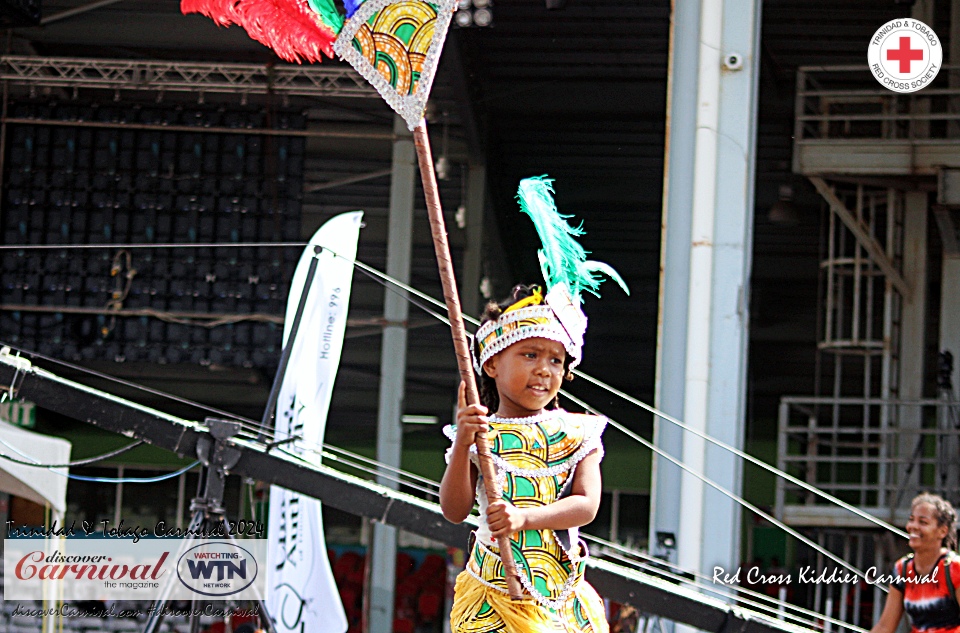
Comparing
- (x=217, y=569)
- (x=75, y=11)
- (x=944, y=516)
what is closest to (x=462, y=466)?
(x=944, y=516)

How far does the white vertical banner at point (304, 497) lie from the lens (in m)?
6.98

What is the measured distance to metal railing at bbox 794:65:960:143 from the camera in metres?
10.3

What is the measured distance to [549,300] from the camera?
9.62 ft

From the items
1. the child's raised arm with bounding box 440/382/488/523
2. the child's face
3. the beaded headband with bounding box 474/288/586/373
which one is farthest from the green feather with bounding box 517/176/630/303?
the child's raised arm with bounding box 440/382/488/523

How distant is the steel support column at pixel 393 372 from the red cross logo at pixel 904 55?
5.13 metres

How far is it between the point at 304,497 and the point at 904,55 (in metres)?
5.14

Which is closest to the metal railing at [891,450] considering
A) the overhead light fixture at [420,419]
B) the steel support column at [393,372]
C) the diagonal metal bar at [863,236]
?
the diagonal metal bar at [863,236]

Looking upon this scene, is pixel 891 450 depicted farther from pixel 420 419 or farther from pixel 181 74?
pixel 420 419

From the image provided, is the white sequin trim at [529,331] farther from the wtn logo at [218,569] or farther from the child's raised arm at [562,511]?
the wtn logo at [218,569]

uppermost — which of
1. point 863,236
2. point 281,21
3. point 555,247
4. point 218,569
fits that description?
point 863,236

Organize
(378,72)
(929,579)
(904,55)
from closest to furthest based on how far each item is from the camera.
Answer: (378,72)
(929,579)
(904,55)

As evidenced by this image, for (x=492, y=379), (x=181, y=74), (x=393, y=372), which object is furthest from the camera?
(x=393, y=372)

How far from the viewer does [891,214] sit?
11.1m

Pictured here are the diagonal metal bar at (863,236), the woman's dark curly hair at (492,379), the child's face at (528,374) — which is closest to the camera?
the child's face at (528,374)
